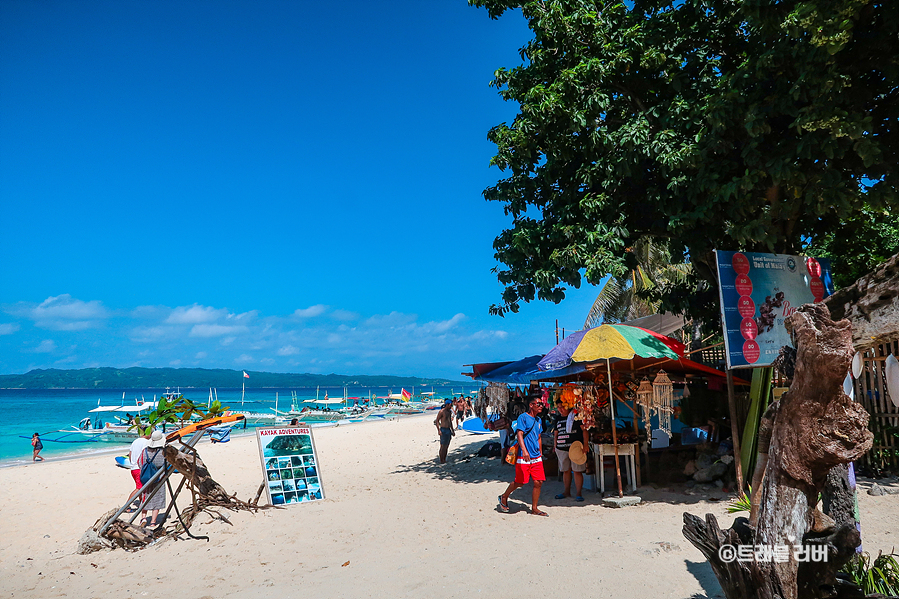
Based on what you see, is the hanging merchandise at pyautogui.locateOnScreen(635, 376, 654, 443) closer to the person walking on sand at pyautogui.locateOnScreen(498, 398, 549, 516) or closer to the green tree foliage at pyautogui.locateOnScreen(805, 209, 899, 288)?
the person walking on sand at pyautogui.locateOnScreen(498, 398, 549, 516)

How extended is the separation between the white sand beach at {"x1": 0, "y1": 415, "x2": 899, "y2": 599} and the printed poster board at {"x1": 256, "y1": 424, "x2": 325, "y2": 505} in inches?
13.2

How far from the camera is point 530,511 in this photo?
838 centimetres

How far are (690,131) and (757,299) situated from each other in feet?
10.5

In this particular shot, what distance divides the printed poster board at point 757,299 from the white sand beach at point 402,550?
2.34 metres

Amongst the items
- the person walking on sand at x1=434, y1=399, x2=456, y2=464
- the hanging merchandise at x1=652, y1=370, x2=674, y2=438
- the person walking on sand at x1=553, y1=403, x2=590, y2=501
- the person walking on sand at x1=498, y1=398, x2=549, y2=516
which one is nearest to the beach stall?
the hanging merchandise at x1=652, y1=370, x2=674, y2=438

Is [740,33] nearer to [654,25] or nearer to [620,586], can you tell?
[654,25]

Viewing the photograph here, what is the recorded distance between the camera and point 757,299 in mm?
7824

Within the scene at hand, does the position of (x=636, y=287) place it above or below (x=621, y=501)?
above

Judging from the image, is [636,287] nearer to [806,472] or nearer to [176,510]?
[176,510]

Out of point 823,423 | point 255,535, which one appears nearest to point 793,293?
point 823,423

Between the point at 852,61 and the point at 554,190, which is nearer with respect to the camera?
the point at 852,61

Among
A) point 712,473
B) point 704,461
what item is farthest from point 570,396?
point 704,461

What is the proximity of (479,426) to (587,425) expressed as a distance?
971cm

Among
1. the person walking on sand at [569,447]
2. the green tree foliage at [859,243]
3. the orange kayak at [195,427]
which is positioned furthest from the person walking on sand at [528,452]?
the green tree foliage at [859,243]
